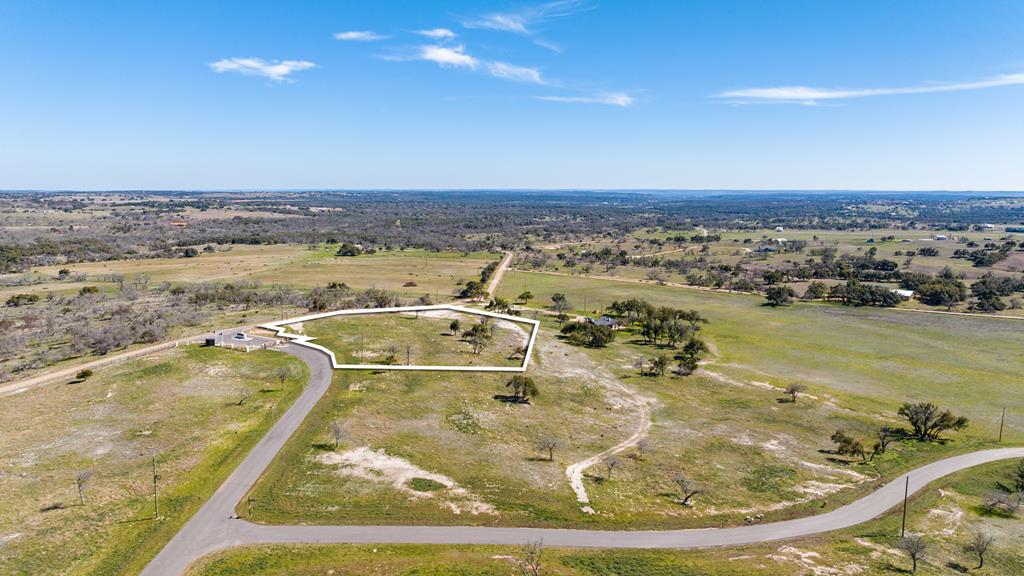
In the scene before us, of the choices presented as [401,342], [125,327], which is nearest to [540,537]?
[401,342]

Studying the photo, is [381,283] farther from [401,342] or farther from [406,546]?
[406,546]

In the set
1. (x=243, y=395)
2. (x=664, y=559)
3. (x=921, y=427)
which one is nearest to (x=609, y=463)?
(x=664, y=559)

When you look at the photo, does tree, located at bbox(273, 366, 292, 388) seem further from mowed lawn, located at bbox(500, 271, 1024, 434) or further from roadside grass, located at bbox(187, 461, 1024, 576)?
mowed lawn, located at bbox(500, 271, 1024, 434)

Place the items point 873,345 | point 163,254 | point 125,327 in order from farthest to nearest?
point 163,254
point 873,345
point 125,327

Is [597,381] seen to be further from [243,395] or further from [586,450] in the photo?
[243,395]

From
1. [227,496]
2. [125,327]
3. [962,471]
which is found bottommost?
[962,471]

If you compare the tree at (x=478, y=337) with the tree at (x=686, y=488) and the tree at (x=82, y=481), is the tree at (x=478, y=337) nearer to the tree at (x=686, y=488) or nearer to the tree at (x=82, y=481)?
the tree at (x=686, y=488)

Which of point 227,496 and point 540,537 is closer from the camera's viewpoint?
point 540,537
